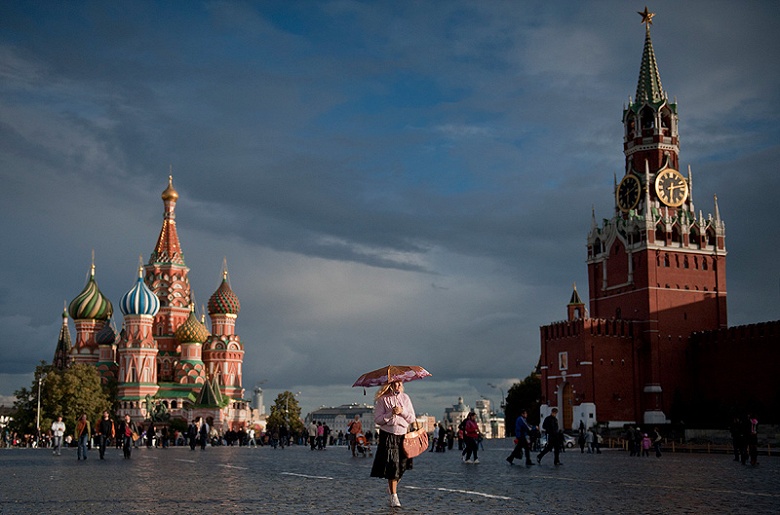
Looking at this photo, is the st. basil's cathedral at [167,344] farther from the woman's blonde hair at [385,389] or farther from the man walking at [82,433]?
the woman's blonde hair at [385,389]

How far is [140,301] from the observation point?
92.9 m

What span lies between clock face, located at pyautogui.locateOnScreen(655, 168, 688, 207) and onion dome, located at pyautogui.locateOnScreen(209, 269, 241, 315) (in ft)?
157

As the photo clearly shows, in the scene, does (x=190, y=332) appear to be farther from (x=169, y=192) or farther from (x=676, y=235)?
(x=676, y=235)

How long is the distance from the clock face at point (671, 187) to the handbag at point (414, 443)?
201 ft

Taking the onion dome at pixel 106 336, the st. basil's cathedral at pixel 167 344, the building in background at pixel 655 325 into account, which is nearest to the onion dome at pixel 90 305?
the st. basil's cathedral at pixel 167 344

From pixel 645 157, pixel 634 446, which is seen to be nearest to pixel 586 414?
pixel 645 157

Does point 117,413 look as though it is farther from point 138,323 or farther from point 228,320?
point 228,320

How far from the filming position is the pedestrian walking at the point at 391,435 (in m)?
12.2

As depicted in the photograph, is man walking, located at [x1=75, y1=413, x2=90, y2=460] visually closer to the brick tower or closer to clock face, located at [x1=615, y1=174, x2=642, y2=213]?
the brick tower

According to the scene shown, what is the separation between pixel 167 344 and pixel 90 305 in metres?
9.12

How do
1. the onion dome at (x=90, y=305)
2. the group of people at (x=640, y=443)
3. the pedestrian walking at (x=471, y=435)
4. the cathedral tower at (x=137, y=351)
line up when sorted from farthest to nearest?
the onion dome at (x=90, y=305)
the cathedral tower at (x=137, y=351)
the group of people at (x=640, y=443)
the pedestrian walking at (x=471, y=435)

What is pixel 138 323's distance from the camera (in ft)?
303

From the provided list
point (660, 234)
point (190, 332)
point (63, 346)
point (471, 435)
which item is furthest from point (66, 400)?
point (471, 435)

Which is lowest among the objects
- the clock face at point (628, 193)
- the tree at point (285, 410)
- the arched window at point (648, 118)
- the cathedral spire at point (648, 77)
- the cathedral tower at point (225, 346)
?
the tree at point (285, 410)
